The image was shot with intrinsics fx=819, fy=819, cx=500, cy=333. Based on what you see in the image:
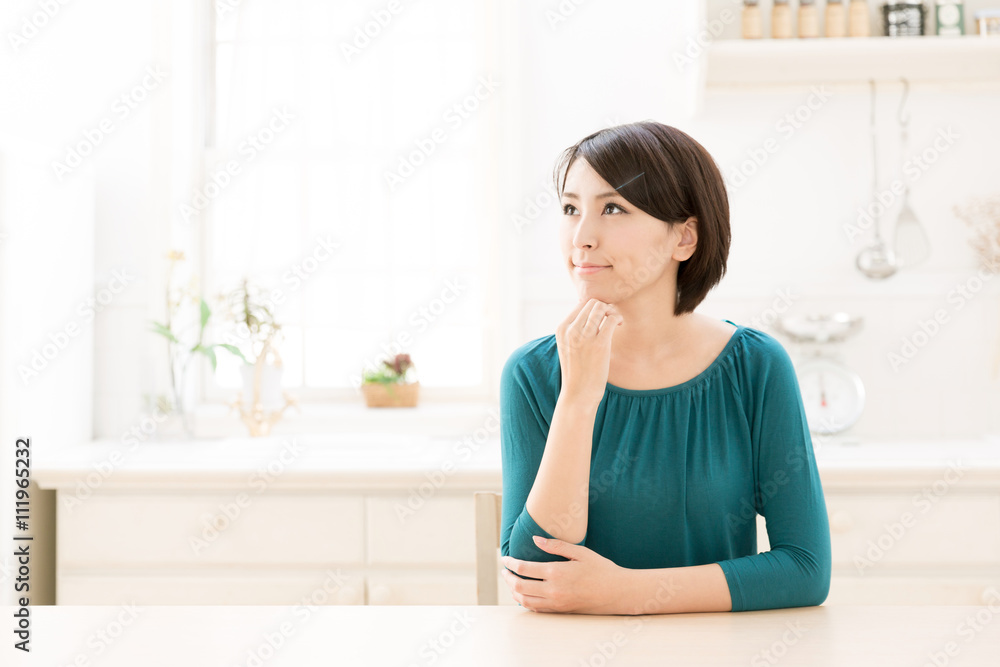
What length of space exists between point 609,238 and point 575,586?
45 cm

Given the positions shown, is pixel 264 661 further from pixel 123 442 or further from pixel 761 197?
pixel 761 197

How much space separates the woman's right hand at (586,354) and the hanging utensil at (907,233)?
61.8 inches

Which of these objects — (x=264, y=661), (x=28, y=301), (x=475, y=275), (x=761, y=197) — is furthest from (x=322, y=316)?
(x=264, y=661)

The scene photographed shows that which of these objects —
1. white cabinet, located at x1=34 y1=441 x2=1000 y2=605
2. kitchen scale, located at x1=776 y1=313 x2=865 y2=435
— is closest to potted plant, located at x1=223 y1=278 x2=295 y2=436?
white cabinet, located at x1=34 y1=441 x2=1000 y2=605

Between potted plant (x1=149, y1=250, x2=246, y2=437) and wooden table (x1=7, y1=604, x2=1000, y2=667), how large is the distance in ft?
4.71

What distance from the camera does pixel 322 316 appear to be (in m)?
2.59

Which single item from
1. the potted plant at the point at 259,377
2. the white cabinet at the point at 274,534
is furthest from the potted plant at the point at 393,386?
the white cabinet at the point at 274,534

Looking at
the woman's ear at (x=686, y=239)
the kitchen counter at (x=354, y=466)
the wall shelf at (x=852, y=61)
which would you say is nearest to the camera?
the woman's ear at (x=686, y=239)

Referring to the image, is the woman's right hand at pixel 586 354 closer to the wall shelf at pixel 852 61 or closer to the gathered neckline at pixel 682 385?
the gathered neckline at pixel 682 385

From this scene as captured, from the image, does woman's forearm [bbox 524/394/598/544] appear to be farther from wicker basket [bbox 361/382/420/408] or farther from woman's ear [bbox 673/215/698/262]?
wicker basket [bbox 361/382/420/408]

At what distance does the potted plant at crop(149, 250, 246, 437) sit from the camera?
232 cm

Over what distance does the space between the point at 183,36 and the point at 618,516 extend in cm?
211

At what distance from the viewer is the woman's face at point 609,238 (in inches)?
42.8

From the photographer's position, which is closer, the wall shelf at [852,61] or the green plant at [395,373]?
the wall shelf at [852,61]
